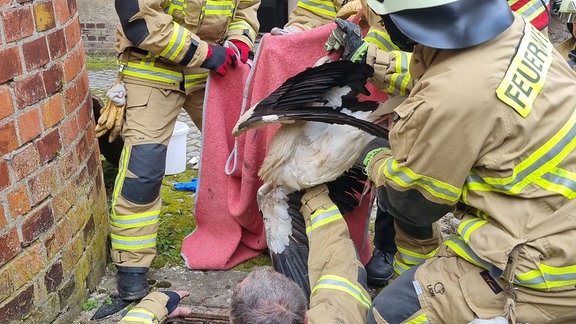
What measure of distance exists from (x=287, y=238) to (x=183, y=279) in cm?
77

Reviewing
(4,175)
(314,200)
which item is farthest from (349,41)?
(4,175)

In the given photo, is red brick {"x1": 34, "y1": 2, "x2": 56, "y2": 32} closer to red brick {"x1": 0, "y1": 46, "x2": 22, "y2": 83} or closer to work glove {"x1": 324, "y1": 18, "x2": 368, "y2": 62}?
red brick {"x1": 0, "y1": 46, "x2": 22, "y2": 83}

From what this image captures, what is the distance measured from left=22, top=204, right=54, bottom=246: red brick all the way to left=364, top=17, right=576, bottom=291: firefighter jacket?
59.1 inches

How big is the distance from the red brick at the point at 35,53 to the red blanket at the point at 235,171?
1.02 metres

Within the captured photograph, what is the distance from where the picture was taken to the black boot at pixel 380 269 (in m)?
3.26

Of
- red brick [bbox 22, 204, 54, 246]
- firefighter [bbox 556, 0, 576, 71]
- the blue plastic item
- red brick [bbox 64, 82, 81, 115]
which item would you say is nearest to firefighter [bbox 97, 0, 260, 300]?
red brick [bbox 64, 82, 81, 115]

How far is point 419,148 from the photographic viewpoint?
1.86m

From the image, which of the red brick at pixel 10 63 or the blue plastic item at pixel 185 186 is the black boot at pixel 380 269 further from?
the red brick at pixel 10 63

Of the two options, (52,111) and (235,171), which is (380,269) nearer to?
(235,171)

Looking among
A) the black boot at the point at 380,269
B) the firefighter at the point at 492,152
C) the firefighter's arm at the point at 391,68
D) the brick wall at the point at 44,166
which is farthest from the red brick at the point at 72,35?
the black boot at the point at 380,269

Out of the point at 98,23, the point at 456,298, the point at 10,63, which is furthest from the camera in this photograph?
the point at 98,23

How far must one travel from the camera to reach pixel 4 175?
2.21 meters

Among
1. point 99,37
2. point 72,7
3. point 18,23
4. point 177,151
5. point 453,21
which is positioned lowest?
point 99,37

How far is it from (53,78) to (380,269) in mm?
1958
